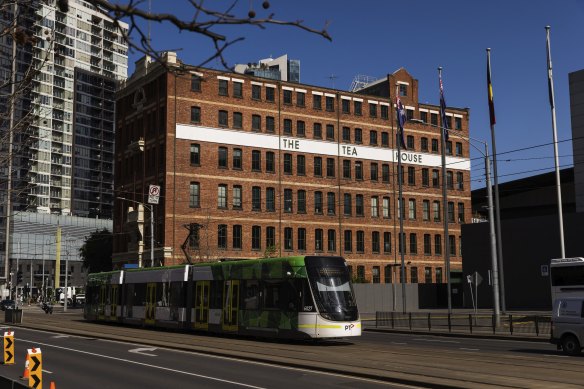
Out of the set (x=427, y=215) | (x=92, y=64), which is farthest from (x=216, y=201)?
(x=92, y=64)

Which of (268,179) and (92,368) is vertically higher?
(268,179)

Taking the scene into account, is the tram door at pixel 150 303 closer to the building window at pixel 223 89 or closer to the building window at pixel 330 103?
the building window at pixel 223 89

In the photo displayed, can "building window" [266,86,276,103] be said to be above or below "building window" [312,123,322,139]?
above

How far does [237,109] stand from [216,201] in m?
9.27

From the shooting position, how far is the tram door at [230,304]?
29.3m

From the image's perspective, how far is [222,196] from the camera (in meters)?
64.8

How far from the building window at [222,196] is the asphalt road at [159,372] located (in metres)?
40.0

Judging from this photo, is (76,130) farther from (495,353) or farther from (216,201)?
(495,353)

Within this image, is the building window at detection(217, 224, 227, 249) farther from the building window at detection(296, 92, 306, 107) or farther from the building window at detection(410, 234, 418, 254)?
the building window at detection(410, 234, 418, 254)

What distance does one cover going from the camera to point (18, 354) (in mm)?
22500

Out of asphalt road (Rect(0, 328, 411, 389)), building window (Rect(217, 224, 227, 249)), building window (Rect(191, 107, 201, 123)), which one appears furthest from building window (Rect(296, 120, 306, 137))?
asphalt road (Rect(0, 328, 411, 389))

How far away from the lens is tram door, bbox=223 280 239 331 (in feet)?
96.1

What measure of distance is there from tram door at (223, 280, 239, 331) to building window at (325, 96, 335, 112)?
146 feet

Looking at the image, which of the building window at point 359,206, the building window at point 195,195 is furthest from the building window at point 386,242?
the building window at point 195,195
